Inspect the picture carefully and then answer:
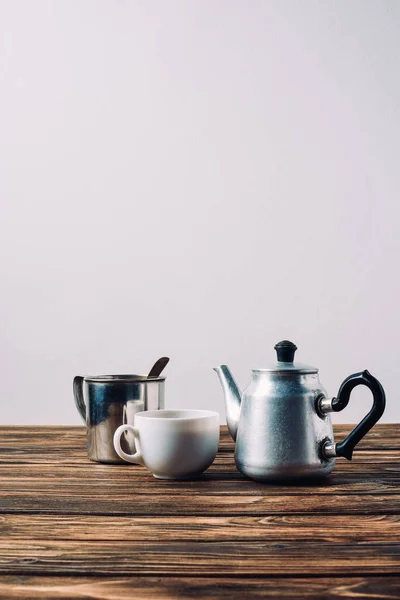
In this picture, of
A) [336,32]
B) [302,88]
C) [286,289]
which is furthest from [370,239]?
[336,32]

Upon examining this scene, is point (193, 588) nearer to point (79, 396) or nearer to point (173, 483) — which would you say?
point (173, 483)

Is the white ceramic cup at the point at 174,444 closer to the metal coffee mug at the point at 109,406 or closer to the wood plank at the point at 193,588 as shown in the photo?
the metal coffee mug at the point at 109,406

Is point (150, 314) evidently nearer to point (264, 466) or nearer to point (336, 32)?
point (336, 32)

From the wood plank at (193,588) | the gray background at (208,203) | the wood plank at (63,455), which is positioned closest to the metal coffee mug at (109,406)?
the wood plank at (63,455)

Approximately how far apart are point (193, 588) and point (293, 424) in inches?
12.3

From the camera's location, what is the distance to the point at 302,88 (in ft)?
8.48

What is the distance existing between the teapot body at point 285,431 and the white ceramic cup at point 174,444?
4cm

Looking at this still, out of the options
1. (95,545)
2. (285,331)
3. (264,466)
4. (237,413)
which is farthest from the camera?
(285,331)

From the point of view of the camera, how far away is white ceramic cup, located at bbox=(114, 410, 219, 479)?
760mm

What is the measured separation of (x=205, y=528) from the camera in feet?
1.90

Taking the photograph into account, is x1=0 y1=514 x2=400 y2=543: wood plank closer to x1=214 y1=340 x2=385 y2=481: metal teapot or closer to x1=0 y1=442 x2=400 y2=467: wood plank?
x1=214 y1=340 x2=385 y2=481: metal teapot

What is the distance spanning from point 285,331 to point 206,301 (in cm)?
34

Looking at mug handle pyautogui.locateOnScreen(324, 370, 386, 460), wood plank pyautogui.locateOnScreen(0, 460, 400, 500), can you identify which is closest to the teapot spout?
wood plank pyautogui.locateOnScreen(0, 460, 400, 500)

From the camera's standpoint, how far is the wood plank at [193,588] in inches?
17.0
